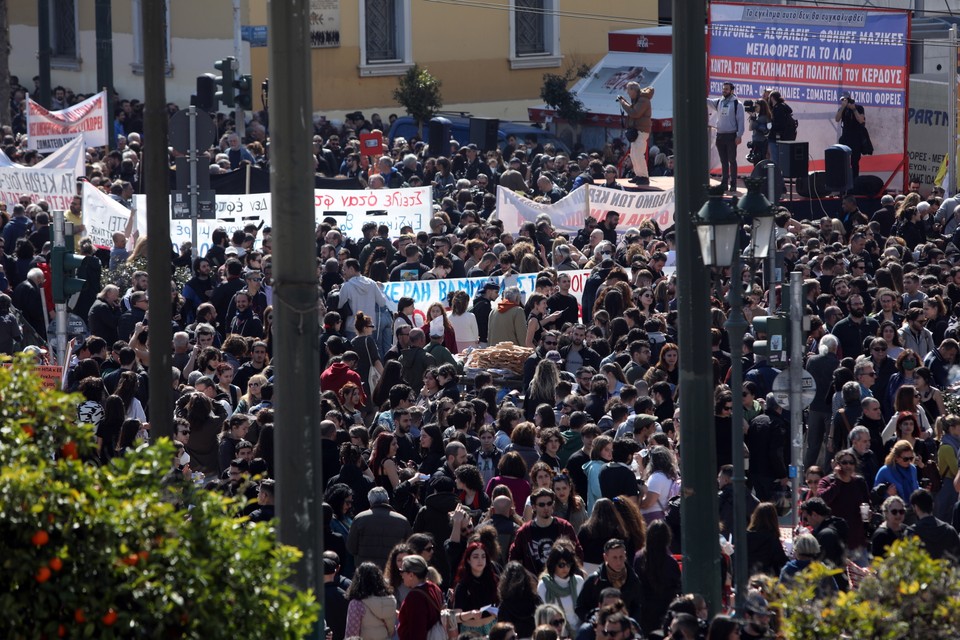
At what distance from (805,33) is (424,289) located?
11771mm

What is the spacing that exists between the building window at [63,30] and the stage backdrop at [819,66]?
68.3 feet

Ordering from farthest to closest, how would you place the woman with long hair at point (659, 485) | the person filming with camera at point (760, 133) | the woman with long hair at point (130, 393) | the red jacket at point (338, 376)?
the person filming with camera at point (760, 133) → the red jacket at point (338, 376) → the woman with long hair at point (130, 393) → the woman with long hair at point (659, 485)

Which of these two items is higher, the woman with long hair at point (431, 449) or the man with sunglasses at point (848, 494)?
the woman with long hair at point (431, 449)

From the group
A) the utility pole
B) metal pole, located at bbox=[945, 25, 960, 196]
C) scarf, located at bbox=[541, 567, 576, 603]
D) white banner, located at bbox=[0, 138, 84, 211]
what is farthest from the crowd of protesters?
the utility pole

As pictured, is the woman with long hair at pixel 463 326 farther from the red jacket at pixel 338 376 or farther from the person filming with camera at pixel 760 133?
the person filming with camera at pixel 760 133

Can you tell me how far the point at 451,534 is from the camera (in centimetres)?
1088

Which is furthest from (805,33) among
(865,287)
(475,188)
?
(865,287)

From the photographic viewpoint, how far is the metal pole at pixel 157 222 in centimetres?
929

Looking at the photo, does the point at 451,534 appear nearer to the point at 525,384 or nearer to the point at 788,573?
the point at 788,573

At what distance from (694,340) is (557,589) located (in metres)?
1.82

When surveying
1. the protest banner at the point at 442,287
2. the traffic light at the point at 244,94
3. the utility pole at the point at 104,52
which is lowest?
the protest banner at the point at 442,287

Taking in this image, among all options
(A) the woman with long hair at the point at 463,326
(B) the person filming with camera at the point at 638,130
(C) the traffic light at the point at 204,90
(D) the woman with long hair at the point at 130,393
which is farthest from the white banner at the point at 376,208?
(D) the woman with long hair at the point at 130,393

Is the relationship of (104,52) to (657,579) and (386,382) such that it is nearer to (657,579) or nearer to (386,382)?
(386,382)

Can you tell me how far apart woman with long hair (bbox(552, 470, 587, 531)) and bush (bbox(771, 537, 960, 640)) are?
18.5 ft
